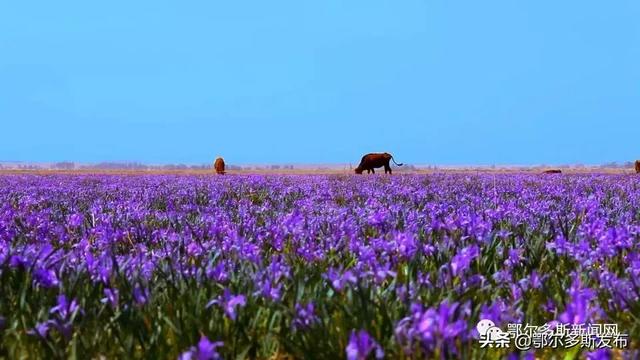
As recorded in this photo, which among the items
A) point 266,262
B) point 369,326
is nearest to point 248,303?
point 369,326

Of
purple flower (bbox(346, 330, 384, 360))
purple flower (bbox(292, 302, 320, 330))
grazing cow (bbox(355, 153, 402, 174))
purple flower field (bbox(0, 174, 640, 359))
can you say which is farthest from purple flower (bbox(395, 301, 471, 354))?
grazing cow (bbox(355, 153, 402, 174))

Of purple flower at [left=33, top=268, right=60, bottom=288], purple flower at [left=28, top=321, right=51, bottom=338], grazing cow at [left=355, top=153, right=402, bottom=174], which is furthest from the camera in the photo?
grazing cow at [left=355, top=153, right=402, bottom=174]

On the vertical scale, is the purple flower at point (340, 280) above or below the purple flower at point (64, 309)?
above

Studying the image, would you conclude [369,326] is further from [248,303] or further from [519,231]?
[519,231]

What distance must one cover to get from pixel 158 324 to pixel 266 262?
55.2 inches

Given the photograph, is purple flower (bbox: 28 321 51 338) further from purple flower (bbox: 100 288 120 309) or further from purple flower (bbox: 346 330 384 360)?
purple flower (bbox: 346 330 384 360)

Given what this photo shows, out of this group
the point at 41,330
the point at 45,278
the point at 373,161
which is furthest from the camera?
the point at 373,161

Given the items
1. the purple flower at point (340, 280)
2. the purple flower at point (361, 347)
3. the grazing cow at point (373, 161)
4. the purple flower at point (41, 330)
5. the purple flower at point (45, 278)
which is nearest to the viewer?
the purple flower at point (361, 347)

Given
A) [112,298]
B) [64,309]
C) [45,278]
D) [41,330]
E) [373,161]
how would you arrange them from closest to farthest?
[41,330], [64,309], [112,298], [45,278], [373,161]

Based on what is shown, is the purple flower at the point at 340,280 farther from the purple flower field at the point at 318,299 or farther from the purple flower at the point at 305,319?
the purple flower at the point at 305,319

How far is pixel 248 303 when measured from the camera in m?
2.87

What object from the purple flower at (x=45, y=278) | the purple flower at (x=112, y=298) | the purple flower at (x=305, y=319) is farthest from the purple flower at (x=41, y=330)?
the purple flower at (x=305, y=319)

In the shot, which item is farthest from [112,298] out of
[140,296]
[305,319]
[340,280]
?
[340,280]

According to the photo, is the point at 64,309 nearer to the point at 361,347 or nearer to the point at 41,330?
the point at 41,330
